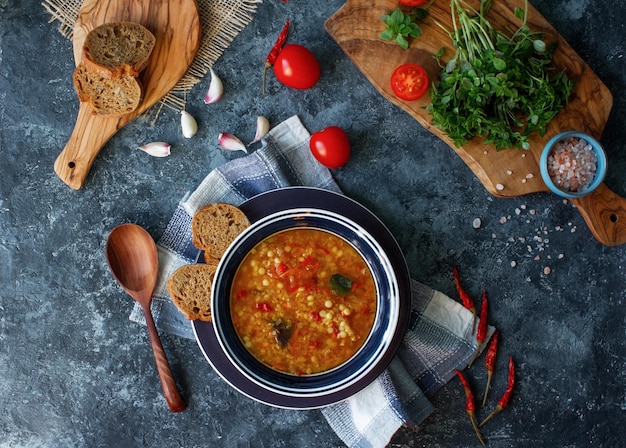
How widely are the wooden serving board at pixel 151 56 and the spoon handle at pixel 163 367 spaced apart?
0.86 m

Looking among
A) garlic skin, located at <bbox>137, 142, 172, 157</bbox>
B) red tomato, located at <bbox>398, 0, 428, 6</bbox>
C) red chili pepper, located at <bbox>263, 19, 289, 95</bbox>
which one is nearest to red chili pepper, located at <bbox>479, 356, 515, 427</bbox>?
red tomato, located at <bbox>398, 0, 428, 6</bbox>

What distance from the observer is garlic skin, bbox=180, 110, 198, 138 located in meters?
3.21

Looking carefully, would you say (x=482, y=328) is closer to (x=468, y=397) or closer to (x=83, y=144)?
(x=468, y=397)

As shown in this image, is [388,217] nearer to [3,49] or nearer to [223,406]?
[223,406]

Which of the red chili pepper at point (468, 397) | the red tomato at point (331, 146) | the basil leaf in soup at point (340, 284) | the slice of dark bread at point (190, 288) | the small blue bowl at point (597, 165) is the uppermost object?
the small blue bowl at point (597, 165)

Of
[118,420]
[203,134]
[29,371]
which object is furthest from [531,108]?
[29,371]

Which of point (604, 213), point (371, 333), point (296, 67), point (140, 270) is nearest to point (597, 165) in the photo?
point (604, 213)

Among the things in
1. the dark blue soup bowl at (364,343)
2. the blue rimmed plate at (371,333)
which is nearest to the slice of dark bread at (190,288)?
the blue rimmed plate at (371,333)

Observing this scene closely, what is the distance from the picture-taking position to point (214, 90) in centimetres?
321

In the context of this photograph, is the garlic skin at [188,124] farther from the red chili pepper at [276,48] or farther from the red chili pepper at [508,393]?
the red chili pepper at [508,393]

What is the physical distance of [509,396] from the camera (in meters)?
3.25

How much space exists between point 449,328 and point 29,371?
2370 millimetres

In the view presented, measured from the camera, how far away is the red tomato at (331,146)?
3088mm

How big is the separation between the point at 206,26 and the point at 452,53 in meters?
1.34
